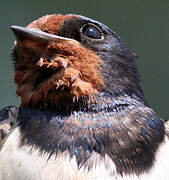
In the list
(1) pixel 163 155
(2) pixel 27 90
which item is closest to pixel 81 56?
(2) pixel 27 90

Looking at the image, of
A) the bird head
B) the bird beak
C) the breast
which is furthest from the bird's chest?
the bird beak

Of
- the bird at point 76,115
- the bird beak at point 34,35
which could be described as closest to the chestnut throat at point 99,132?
the bird at point 76,115

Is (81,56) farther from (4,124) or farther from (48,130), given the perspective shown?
(4,124)

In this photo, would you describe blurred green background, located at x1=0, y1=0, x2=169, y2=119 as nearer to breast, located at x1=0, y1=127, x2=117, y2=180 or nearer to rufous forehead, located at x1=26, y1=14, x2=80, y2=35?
rufous forehead, located at x1=26, y1=14, x2=80, y2=35

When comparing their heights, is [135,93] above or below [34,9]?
above

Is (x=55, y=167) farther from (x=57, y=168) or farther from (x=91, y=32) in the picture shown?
(x=91, y=32)

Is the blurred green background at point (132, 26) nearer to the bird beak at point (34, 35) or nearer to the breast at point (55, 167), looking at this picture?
the bird beak at point (34, 35)

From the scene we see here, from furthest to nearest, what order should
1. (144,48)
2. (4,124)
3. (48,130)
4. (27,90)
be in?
(144,48)
(4,124)
(27,90)
(48,130)

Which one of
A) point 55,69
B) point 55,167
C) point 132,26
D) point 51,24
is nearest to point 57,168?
point 55,167

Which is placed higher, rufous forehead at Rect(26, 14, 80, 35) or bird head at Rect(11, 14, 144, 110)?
rufous forehead at Rect(26, 14, 80, 35)

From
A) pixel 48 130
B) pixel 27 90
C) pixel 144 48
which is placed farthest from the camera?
pixel 144 48
